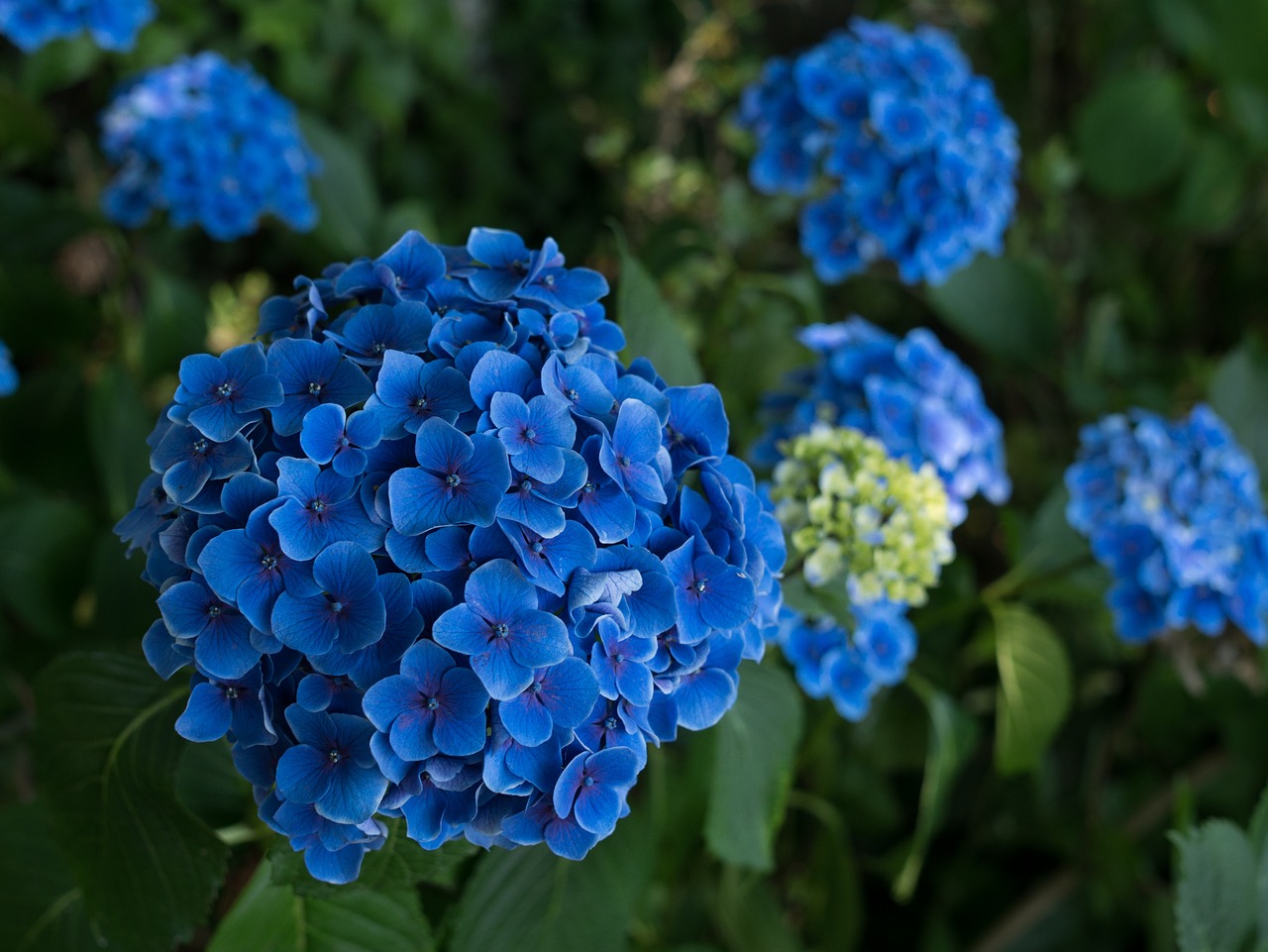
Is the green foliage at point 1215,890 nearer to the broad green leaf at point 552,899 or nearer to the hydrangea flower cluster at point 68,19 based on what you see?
the broad green leaf at point 552,899

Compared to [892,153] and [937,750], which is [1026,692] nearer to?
[937,750]

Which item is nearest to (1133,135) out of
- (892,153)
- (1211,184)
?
(1211,184)

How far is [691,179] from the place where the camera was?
1729 millimetres

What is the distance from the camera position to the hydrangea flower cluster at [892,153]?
1.15 m

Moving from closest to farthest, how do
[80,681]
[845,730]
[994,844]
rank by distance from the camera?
[80,681] < [845,730] < [994,844]

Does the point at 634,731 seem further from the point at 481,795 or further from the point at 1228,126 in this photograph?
the point at 1228,126

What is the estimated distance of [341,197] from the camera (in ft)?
5.35

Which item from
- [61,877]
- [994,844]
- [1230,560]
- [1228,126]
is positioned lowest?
[994,844]

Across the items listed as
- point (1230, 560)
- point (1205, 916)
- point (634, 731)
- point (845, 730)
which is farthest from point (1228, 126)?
point (634, 731)

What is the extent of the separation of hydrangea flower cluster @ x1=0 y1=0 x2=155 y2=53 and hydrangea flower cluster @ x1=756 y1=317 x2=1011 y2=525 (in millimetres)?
935

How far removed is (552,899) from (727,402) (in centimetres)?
53

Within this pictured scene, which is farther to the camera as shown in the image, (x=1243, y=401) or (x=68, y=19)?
(x=1243, y=401)

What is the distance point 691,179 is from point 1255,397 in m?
0.98

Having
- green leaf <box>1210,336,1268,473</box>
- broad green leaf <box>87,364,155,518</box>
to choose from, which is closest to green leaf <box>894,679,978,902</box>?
green leaf <box>1210,336,1268,473</box>
